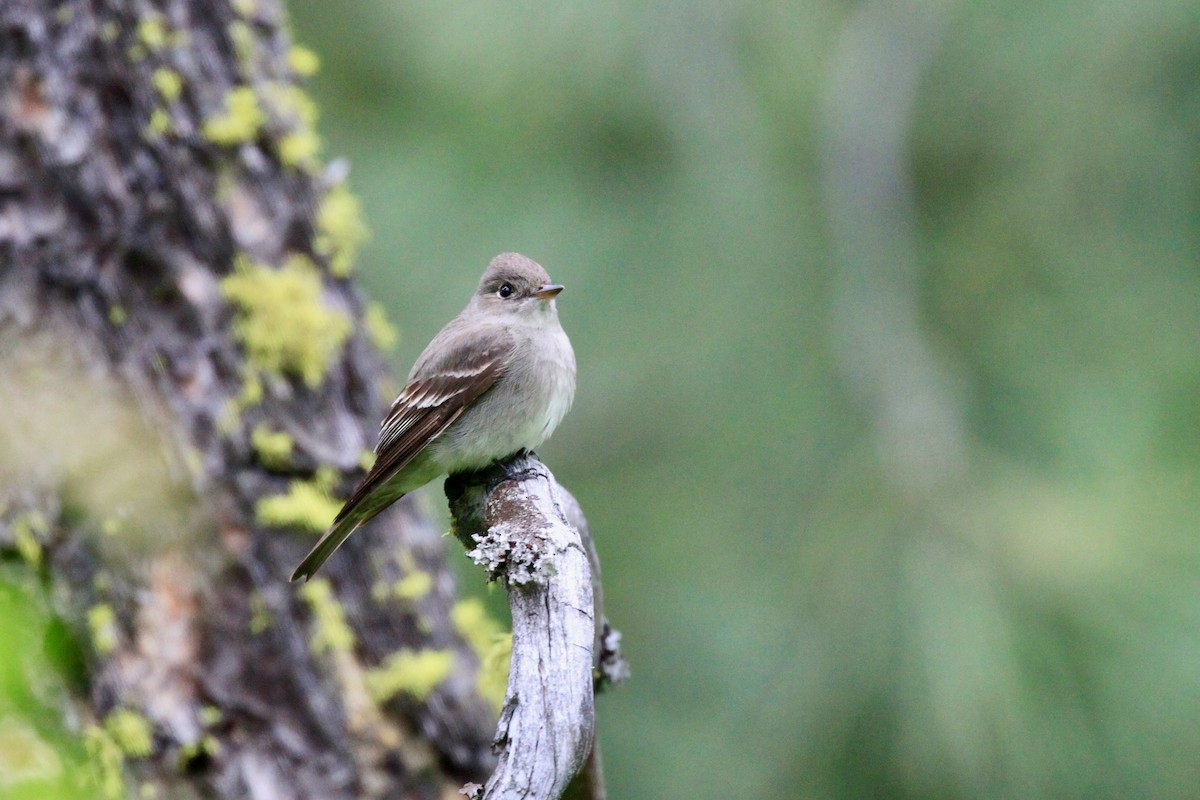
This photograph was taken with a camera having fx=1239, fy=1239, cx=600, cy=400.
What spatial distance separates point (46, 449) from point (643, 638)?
12.1 ft

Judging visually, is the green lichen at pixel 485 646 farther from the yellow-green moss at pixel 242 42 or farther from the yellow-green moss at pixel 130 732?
the yellow-green moss at pixel 242 42

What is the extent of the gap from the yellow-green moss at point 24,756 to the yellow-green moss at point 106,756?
134cm

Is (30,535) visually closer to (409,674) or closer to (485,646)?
(409,674)

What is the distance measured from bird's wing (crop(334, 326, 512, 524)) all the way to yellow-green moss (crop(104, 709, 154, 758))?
90 centimetres

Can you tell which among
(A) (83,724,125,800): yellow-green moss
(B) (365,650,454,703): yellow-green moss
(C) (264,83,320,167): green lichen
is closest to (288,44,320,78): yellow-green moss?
(C) (264,83,320,167): green lichen

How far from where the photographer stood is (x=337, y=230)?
4371mm

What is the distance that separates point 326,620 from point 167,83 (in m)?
1.81

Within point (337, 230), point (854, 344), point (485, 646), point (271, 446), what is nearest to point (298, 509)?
point (271, 446)

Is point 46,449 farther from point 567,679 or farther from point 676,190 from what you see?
point 676,190

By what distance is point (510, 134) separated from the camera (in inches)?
285

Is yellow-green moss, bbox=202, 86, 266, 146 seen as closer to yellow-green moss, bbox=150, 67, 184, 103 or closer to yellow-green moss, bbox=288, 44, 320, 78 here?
yellow-green moss, bbox=150, 67, 184, 103

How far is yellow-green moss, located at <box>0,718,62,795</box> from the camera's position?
1.71m

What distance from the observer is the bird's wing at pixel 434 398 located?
3.88 m

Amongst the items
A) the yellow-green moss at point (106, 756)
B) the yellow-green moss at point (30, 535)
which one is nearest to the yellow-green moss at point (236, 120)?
the yellow-green moss at point (30, 535)
